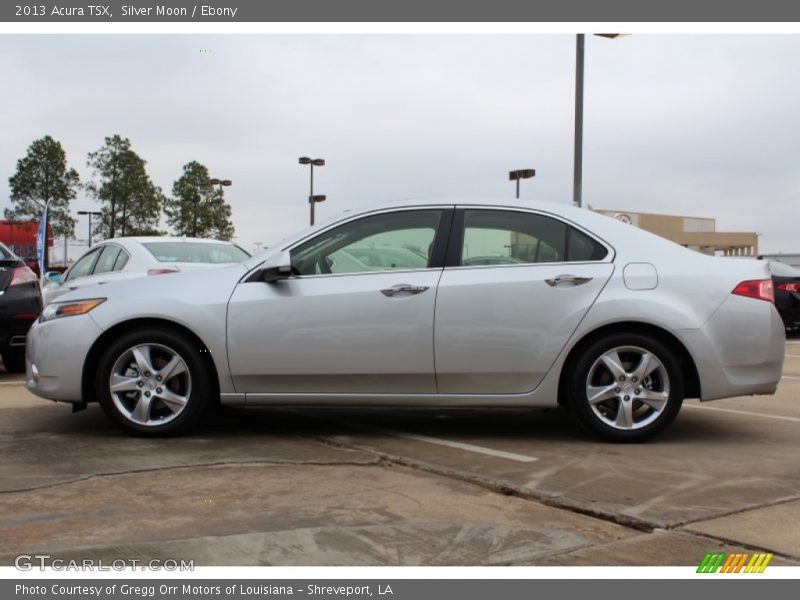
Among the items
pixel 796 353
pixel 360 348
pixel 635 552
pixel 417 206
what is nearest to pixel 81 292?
pixel 360 348

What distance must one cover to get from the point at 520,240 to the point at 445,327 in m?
0.77

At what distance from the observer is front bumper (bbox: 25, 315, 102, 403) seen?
545cm

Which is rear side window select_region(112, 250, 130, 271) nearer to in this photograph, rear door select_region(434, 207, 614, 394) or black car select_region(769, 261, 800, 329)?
rear door select_region(434, 207, 614, 394)

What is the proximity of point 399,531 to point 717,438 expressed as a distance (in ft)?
9.76

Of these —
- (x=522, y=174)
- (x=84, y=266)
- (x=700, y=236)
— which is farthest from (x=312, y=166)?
(x=700, y=236)

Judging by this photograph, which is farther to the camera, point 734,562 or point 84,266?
point 84,266

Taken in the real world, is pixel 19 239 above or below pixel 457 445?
above

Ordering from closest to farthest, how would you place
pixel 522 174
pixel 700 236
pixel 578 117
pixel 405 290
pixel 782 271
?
pixel 405 290 < pixel 578 117 < pixel 782 271 < pixel 522 174 < pixel 700 236

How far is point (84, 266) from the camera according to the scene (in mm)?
10133

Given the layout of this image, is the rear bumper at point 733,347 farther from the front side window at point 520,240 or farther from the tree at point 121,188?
the tree at point 121,188

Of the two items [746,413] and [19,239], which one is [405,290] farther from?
[19,239]

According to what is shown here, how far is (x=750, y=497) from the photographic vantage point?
13.4ft
